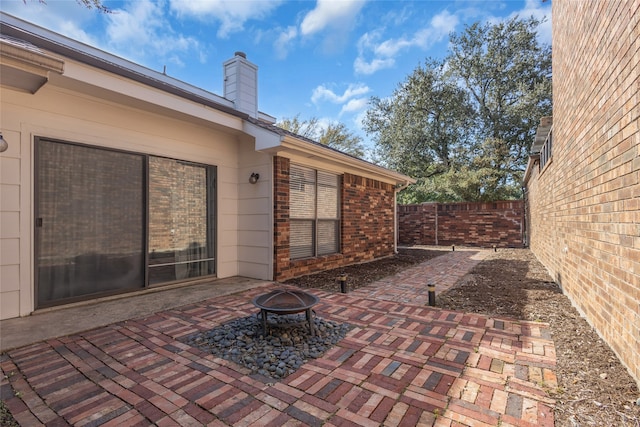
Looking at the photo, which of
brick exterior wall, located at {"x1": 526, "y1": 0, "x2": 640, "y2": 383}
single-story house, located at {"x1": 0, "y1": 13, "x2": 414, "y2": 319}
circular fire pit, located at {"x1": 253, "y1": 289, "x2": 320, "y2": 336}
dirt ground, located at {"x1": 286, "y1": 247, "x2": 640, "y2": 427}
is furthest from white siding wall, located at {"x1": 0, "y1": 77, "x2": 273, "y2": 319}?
brick exterior wall, located at {"x1": 526, "y1": 0, "x2": 640, "y2": 383}

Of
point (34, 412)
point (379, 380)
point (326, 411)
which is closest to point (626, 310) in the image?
point (379, 380)

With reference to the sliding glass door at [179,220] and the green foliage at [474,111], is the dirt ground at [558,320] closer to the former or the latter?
the sliding glass door at [179,220]

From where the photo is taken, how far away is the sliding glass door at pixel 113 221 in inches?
145

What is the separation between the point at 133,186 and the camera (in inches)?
175

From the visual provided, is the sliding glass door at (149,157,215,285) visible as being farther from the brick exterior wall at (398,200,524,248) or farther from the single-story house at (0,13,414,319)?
the brick exterior wall at (398,200,524,248)

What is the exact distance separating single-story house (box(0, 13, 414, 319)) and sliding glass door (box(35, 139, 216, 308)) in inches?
0.5

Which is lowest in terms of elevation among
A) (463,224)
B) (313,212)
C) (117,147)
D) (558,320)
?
(558,320)

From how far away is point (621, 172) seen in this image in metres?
2.35

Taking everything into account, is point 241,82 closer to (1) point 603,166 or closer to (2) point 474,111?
(1) point 603,166

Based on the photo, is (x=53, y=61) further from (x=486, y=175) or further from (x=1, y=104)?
(x=486, y=175)

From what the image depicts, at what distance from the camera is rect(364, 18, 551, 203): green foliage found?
1552cm

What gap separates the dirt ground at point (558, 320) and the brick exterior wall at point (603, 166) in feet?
0.50

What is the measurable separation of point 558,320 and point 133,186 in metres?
5.80

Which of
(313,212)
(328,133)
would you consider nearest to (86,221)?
(313,212)
